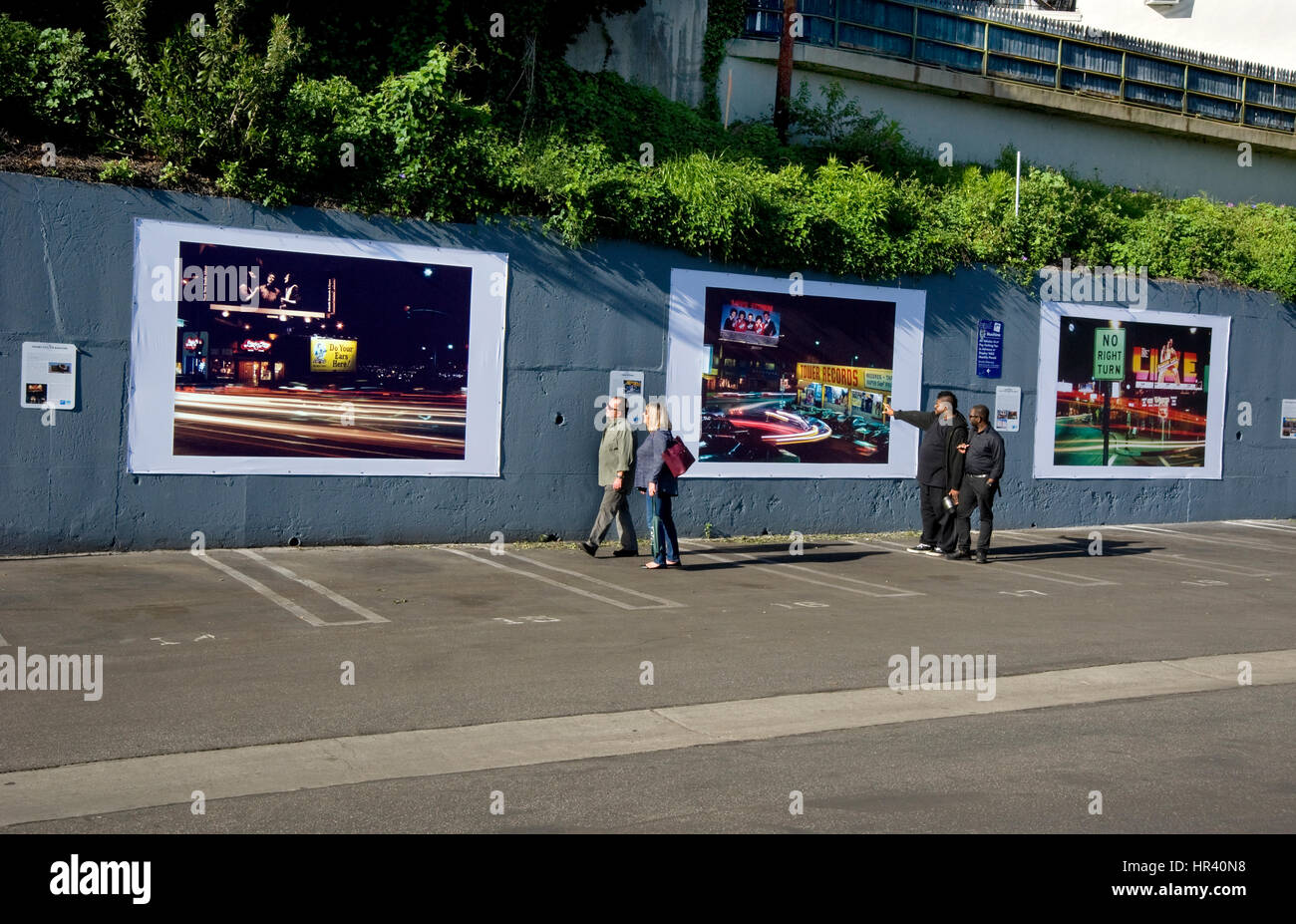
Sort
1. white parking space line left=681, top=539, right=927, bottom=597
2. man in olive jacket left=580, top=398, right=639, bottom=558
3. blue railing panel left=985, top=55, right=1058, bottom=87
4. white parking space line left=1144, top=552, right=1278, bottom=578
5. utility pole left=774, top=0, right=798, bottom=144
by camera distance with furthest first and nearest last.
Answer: blue railing panel left=985, top=55, right=1058, bottom=87 → utility pole left=774, top=0, right=798, bottom=144 → white parking space line left=1144, top=552, right=1278, bottom=578 → man in olive jacket left=580, top=398, right=639, bottom=558 → white parking space line left=681, top=539, right=927, bottom=597

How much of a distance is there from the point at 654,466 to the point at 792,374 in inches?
157

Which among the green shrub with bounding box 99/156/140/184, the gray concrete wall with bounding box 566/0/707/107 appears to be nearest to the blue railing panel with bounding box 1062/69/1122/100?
the gray concrete wall with bounding box 566/0/707/107

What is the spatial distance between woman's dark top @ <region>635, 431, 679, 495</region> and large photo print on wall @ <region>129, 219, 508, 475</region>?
2199mm

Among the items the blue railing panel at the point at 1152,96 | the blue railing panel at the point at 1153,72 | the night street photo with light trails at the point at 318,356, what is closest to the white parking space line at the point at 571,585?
the night street photo with light trails at the point at 318,356

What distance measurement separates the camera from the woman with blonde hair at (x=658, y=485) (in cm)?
1337

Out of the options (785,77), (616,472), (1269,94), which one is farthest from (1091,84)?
(616,472)

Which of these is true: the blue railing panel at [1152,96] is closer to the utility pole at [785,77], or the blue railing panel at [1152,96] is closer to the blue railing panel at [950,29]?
the blue railing panel at [950,29]

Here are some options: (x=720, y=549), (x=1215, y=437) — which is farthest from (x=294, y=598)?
(x=1215, y=437)

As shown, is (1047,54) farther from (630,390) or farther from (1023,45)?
(630,390)

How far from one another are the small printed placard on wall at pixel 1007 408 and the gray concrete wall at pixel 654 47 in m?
7.65

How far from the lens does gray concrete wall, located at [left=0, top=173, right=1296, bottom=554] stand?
1277cm

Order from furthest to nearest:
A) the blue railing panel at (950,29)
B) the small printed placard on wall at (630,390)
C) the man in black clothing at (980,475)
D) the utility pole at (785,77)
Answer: the blue railing panel at (950,29), the utility pole at (785,77), the small printed placard on wall at (630,390), the man in black clothing at (980,475)

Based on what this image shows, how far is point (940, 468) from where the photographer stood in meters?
15.3

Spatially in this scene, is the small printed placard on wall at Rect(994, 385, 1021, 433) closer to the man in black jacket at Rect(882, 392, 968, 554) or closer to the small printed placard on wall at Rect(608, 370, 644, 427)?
the man in black jacket at Rect(882, 392, 968, 554)
